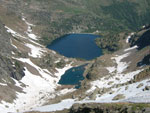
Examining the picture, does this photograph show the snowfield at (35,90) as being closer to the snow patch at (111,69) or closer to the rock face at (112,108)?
the snow patch at (111,69)

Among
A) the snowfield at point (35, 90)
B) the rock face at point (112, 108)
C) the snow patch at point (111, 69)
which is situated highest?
the snow patch at point (111, 69)

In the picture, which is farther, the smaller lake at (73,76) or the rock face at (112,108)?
the smaller lake at (73,76)

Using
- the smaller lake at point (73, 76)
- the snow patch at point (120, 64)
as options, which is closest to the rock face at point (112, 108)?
the snow patch at point (120, 64)

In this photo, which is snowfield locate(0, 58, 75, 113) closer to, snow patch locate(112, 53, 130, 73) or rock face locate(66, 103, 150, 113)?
snow patch locate(112, 53, 130, 73)

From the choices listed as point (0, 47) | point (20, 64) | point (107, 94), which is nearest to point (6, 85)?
point (20, 64)

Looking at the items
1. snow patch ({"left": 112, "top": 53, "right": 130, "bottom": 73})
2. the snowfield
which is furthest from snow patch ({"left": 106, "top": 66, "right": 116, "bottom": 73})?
the snowfield

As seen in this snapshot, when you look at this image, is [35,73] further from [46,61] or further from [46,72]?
[46,61]

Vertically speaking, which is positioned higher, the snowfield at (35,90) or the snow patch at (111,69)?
the snow patch at (111,69)

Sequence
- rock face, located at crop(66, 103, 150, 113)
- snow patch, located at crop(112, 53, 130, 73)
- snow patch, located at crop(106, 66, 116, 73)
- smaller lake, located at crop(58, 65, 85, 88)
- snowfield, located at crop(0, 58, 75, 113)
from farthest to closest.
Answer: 1. smaller lake, located at crop(58, 65, 85, 88)
2. snow patch, located at crop(106, 66, 116, 73)
3. snow patch, located at crop(112, 53, 130, 73)
4. snowfield, located at crop(0, 58, 75, 113)
5. rock face, located at crop(66, 103, 150, 113)
